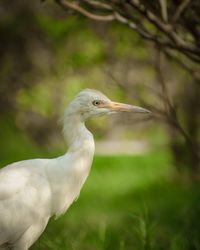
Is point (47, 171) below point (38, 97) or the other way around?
the other way around

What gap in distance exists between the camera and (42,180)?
230 inches

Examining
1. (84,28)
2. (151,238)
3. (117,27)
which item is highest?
(151,238)

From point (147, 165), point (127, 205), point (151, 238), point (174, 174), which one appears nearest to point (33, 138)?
point (127, 205)

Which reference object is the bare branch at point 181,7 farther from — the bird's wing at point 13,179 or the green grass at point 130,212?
the green grass at point 130,212

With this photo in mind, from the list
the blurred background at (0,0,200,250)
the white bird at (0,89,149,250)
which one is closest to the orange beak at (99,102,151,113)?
the white bird at (0,89,149,250)

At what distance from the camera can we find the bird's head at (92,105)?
227 inches

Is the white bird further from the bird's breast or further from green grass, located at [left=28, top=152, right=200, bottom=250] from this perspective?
green grass, located at [left=28, top=152, right=200, bottom=250]

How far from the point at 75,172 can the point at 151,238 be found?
36.3 inches

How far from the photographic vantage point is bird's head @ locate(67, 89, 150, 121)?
5.78 metres

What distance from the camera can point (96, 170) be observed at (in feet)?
62.6

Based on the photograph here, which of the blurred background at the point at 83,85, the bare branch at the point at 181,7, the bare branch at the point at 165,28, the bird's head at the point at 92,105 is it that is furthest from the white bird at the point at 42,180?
the blurred background at the point at 83,85

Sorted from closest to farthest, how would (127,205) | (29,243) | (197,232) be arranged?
(29,243) → (197,232) → (127,205)

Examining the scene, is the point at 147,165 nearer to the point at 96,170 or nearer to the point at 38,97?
the point at 96,170

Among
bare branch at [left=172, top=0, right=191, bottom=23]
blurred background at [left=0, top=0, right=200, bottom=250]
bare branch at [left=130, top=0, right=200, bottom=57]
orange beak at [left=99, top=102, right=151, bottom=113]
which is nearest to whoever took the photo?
bare branch at [left=130, top=0, right=200, bottom=57]
